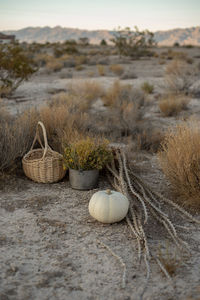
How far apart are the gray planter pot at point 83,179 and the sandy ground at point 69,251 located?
9 centimetres

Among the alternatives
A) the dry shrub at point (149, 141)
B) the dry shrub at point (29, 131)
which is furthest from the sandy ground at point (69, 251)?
the dry shrub at point (149, 141)

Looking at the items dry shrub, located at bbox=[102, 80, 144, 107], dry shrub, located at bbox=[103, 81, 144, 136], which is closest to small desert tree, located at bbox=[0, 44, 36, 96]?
dry shrub, located at bbox=[102, 80, 144, 107]

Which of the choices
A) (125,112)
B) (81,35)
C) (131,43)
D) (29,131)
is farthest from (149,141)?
(81,35)

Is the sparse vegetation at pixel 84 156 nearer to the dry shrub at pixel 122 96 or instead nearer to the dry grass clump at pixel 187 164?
the dry grass clump at pixel 187 164

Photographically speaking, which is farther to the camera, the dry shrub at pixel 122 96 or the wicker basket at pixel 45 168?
the dry shrub at pixel 122 96

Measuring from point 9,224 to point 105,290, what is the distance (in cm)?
150

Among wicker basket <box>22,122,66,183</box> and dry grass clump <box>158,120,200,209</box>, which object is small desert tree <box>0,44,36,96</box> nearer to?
wicker basket <box>22,122,66,183</box>

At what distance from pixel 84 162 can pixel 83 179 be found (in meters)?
0.23

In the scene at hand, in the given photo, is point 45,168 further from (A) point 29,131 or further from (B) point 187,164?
(B) point 187,164

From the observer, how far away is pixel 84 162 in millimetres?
4715

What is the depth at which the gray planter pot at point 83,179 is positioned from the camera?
15.6 feet

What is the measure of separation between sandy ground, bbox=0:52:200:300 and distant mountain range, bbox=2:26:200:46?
162 meters

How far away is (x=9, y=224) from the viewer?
3.94 meters

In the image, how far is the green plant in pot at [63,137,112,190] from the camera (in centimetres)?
470
